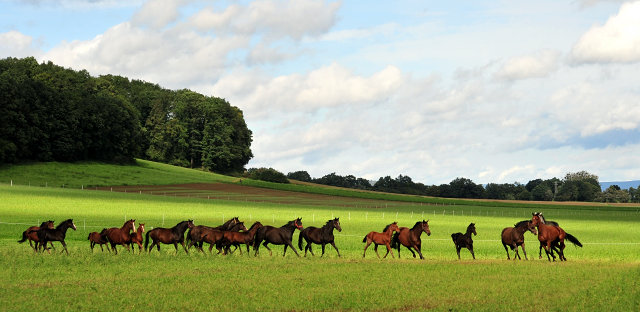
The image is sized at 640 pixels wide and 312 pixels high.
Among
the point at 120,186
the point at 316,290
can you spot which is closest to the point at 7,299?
the point at 316,290

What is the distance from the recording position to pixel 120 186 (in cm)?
8556

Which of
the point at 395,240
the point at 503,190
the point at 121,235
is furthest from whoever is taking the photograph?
the point at 503,190

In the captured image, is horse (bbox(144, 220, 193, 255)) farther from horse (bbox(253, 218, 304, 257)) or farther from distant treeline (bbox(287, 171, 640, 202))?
distant treeline (bbox(287, 171, 640, 202))

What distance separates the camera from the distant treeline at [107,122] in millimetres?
82375

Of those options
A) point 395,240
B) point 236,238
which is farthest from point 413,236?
point 236,238

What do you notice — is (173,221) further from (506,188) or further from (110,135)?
(506,188)

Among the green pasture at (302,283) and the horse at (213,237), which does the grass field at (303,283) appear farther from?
the horse at (213,237)

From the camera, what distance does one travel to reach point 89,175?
87.9m

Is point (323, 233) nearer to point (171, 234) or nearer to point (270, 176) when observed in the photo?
point (171, 234)

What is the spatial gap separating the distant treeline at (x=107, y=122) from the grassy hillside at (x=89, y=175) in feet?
6.67

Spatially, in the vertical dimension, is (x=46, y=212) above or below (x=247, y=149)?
below

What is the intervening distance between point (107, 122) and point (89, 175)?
35.8ft

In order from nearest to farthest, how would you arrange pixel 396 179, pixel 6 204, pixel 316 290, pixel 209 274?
pixel 316 290
pixel 209 274
pixel 6 204
pixel 396 179

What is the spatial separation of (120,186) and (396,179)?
9957 cm
